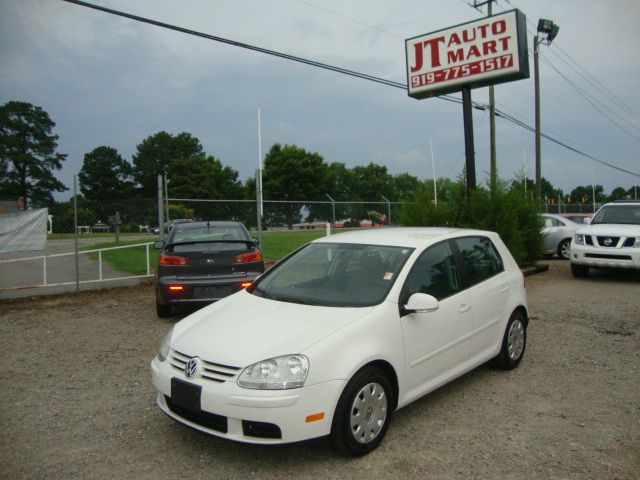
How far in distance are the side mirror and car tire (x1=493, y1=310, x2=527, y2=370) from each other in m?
1.66

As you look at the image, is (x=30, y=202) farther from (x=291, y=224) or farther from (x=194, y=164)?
(x=291, y=224)

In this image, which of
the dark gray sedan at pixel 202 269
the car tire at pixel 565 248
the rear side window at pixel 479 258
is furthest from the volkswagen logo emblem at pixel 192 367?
the car tire at pixel 565 248

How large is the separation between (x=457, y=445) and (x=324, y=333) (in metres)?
1.25

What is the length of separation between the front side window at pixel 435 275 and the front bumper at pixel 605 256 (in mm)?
7811

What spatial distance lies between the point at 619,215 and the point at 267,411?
1119cm

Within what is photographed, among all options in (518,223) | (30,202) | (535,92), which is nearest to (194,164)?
(30,202)

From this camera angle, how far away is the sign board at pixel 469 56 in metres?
Result: 12.8

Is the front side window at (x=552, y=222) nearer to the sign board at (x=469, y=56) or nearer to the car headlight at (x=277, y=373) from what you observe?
the sign board at (x=469, y=56)

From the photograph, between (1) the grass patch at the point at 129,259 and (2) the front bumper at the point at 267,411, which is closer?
(2) the front bumper at the point at 267,411

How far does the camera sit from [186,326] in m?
3.94

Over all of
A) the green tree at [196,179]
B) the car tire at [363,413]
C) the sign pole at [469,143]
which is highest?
the green tree at [196,179]

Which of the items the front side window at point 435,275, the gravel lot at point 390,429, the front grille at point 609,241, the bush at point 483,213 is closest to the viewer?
the gravel lot at point 390,429

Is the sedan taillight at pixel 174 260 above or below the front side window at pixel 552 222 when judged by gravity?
below

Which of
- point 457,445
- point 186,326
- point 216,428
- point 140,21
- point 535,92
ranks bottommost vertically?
point 457,445
